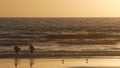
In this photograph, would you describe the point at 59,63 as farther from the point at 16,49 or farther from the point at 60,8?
the point at 16,49

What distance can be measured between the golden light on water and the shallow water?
1.26 m

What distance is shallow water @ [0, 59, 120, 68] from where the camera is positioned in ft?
19.7

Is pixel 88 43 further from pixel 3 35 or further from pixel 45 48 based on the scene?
pixel 3 35

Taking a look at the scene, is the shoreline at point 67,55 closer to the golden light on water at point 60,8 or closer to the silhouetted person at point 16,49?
the silhouetted person at point 16,49

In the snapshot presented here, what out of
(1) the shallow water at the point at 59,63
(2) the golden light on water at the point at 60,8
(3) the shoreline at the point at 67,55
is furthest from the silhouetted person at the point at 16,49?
(2) the golden light on water at the point at 60,8

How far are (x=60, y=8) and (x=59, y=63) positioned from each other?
1466mm

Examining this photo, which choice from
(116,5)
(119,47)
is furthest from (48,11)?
(119,47)

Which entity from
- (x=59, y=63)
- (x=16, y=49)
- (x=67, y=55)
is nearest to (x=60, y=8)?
(x=67, y=55)

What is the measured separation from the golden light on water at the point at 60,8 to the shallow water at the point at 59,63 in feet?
4.14

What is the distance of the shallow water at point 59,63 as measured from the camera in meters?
6.01

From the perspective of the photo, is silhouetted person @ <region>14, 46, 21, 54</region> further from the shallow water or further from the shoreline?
the shallow water

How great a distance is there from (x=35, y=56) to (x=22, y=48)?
0.89 m

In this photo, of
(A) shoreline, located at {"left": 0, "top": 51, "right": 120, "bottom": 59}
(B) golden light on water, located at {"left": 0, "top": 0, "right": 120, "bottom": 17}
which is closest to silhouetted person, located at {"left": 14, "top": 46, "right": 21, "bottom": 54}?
(A) shoreline, located at {"left": 0, "top": 51, "right": 120, "bottom": 59}

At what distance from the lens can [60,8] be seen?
22.0ft
